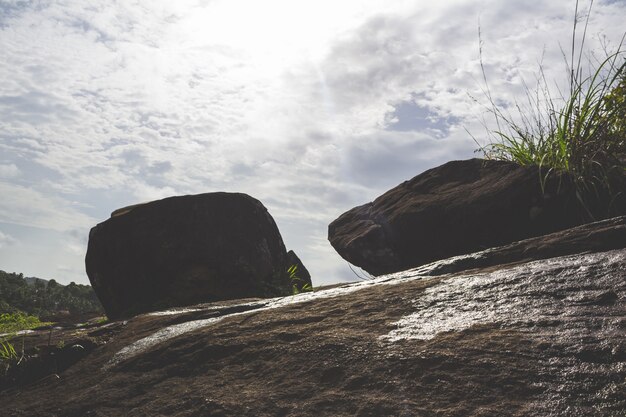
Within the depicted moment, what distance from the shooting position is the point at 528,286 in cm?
242

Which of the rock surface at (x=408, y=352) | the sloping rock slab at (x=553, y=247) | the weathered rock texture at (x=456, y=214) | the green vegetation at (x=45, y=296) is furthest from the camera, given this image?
the green vegetation at (x=45, y=296)

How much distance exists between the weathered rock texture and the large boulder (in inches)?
44.7

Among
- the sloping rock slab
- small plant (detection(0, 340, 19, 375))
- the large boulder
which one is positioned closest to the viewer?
the sloping rock slab

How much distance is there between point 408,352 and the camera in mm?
2096

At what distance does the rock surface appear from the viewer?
5.69 feet

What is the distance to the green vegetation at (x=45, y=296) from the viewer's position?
61.2ft

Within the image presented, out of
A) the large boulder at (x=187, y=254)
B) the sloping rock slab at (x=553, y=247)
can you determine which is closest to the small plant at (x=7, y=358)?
the large boulder at (x=187, y=254)

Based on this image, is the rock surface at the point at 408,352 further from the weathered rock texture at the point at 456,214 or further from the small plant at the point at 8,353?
the weathered rock texture at the point at 456,214

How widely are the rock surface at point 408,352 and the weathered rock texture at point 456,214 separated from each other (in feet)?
4.55

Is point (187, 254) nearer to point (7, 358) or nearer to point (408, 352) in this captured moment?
point (7, 358)

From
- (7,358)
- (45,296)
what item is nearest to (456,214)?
(7,358)

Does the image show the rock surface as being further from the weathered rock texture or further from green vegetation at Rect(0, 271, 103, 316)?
green vegetation at Rect(0, 271, 103, 316)

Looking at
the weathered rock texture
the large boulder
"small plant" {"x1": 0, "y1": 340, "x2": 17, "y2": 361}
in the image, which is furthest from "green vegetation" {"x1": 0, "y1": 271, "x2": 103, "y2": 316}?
"small plant" {"x1": 0, "y1": 340, "x2": 17, "y2": 361}

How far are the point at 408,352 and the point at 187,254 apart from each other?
4767 mm
